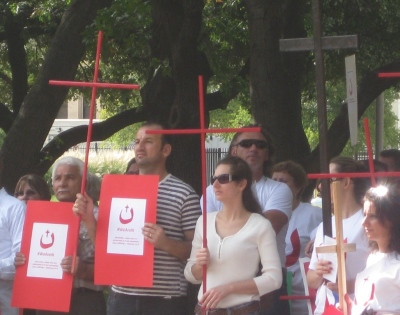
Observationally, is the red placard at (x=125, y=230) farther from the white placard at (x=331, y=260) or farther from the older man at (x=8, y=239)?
the white placard at (x=331, y=260)

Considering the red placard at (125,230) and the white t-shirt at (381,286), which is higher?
the red placard at (125,230)

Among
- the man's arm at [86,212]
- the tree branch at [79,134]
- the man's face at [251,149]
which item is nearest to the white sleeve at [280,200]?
the man's face at [251,149]

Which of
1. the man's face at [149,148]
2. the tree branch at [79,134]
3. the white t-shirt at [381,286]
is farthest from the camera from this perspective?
the tree branch at [79,134]

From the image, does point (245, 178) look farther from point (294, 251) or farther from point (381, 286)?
point (294, 251)

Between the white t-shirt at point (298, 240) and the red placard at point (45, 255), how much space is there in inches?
64.2

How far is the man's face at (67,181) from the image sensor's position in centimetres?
587

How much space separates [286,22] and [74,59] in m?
2.83

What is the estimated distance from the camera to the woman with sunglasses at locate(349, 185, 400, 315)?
4469mm

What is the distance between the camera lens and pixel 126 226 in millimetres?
5379

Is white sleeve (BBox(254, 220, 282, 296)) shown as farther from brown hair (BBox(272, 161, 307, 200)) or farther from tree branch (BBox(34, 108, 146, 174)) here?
tree branch (BBox(34, 108, 146, 174))

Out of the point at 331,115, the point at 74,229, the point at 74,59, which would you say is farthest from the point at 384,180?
the point at 331,115

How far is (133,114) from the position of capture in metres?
16.7

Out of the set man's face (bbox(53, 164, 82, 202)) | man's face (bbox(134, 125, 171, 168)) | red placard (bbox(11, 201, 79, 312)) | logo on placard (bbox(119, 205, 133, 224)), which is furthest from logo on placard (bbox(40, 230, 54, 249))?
man's face (bbox(134, 125, 171, 168))

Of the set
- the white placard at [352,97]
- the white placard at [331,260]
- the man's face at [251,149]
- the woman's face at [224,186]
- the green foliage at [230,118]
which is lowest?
the white placard at [331,260]
